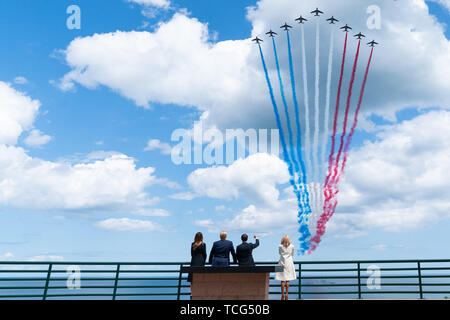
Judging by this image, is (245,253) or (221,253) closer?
(221,253)

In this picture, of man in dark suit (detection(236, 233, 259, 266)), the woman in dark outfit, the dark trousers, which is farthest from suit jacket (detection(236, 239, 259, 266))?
the woman in dark outfit

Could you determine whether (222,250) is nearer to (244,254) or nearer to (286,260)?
(244,254)

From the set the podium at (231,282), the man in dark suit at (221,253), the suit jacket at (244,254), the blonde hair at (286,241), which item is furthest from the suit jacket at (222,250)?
the blonde hair at (286,241)

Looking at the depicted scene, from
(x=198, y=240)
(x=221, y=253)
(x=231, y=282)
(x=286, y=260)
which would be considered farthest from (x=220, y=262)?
(x=286, y=260)

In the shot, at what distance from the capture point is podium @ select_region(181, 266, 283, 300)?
10.6 m

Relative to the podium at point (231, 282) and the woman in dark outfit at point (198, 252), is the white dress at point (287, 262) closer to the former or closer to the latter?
the podium at point (231, 282)

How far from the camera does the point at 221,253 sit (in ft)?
37.4

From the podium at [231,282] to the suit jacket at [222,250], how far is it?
23.0 inches

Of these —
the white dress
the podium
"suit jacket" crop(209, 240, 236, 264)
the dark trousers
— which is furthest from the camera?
the white dress

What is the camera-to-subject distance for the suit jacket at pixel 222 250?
11.4 meters

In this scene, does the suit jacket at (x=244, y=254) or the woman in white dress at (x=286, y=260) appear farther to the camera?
the woman in white dress at (x=286, y=260)

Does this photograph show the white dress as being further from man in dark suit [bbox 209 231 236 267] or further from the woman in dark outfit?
the woman in dark outfit

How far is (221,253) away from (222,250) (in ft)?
0.28
